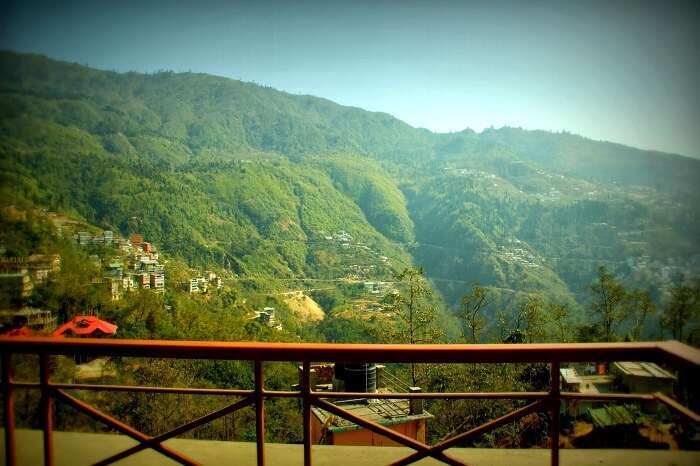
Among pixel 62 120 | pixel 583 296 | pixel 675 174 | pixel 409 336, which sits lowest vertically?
pixel 583 296

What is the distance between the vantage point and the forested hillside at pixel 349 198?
46469mm

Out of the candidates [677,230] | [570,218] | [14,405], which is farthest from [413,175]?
[14,405]

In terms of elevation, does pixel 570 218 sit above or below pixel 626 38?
below

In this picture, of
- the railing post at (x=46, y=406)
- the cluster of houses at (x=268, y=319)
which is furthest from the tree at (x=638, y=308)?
the cluster of houses at (x=268, y=319)

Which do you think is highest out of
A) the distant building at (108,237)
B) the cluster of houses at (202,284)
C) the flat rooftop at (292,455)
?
the flat rooftop at (292,455)

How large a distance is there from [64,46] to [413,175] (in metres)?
70.8

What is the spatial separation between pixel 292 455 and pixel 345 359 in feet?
3.81

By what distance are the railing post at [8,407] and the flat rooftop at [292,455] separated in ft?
2.04

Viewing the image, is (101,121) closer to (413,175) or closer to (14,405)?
(413,175)

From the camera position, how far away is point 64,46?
8631 cm

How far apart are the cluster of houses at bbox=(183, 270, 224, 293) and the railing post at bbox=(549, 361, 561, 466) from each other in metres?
36.8

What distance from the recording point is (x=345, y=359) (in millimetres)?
1104

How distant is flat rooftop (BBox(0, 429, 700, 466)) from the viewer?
1901 millimetres

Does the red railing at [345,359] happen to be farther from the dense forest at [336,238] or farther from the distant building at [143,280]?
the distant building at [143,280]
